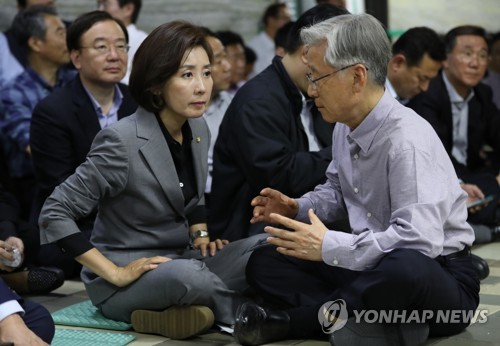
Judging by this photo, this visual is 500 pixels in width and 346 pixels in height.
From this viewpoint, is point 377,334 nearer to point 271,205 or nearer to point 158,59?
point 271,205

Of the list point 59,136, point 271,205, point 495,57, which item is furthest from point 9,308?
point 495,57

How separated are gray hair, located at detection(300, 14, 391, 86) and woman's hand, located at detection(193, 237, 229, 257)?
108 centimetres

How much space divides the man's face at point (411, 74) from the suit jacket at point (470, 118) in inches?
2.8

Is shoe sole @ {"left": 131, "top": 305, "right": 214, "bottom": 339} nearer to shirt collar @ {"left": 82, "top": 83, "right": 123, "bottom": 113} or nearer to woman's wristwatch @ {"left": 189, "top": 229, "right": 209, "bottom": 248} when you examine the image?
woman's wristwatch @ {"left": 189, "top": 229, "right": 209, "bottom": 248}

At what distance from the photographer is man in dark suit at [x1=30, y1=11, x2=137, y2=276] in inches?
210

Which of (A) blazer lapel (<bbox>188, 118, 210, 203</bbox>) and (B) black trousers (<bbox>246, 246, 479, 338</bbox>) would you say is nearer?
(B) black trousers (<bbox>246, 246, 479, 338</bbox>)

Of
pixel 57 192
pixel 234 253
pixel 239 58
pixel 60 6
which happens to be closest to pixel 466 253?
pixel 234 253

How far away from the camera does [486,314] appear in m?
4.25

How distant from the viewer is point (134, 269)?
415cm

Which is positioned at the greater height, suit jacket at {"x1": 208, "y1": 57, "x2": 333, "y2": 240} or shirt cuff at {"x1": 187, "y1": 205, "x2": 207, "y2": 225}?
suit jacket at {"x1": 208, "y1": 57, "x2": 333, "y2": 240}

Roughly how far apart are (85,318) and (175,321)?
50 centimetres

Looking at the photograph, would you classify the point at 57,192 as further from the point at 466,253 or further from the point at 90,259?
the point at 466,253

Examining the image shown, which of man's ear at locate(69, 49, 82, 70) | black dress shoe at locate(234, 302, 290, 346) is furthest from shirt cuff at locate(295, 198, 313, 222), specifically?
man's ear at locate(69, 49, 82, 70)

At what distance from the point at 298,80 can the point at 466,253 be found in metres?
1.41
